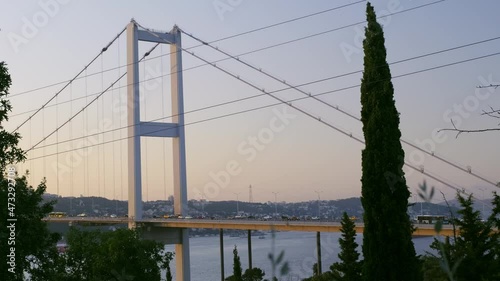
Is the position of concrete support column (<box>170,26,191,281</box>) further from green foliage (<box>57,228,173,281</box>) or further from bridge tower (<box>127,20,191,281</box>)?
green foliage (<box>57,228,173,281</box>)

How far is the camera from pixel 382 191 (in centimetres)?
1383

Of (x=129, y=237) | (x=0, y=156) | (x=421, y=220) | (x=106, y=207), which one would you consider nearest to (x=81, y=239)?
(x=129, y=237)

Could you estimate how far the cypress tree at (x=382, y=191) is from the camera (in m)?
13.8

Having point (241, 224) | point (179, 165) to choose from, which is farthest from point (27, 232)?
point (241, 224)

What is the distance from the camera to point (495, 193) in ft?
40.6

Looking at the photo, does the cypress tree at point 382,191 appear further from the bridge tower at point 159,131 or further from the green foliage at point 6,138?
the bridge tower at point 159,131

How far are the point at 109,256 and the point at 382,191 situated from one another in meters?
10.6

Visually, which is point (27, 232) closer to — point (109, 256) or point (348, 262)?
point (109, 256)

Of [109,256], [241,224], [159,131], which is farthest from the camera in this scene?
[241,224]

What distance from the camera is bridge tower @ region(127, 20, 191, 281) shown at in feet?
111

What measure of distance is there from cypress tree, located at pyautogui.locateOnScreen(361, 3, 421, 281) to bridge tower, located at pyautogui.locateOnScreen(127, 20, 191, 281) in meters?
20.6

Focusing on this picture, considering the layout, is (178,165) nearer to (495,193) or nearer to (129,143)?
(129,143)

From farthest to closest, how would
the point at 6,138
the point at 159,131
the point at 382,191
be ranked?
the point at 159,131
the point at 382,191
the point at 6,138

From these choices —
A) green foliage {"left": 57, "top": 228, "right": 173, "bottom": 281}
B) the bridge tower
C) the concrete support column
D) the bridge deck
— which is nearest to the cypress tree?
green foliage {"left": 57, "top": 228, "right": 173, "bottom": 281}
